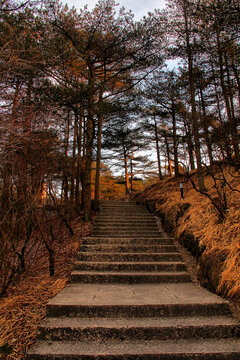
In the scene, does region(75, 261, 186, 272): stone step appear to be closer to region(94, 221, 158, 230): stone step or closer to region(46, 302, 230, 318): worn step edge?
region(46, 302, 230, 318): worn step edge

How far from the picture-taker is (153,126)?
1432 centimetres

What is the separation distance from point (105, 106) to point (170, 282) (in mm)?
4940

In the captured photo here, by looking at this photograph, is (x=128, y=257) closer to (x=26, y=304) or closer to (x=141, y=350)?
(x=26, y=304)

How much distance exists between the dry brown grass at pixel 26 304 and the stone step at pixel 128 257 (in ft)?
1.10

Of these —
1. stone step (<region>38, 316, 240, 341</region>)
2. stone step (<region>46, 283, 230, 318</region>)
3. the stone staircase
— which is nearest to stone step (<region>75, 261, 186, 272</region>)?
the stone staircase

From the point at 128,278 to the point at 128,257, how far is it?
2.37 ft

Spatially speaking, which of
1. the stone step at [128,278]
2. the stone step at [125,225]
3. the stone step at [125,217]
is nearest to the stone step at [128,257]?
the stone step at [128,278]

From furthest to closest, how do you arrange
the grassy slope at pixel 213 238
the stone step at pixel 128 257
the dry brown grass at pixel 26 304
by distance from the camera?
the stone step at pixel 128 257 → the grassy slope at pixel 213 238 → the dry brown grass at pixel 26 304

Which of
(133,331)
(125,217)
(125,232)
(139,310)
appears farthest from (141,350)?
(125,217)

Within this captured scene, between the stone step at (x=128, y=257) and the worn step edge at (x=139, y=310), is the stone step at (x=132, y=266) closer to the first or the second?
the stone step at (x=128, y=257)

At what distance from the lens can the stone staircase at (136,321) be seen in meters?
1.76

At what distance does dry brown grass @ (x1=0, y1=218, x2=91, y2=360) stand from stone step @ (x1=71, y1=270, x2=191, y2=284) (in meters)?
0.26

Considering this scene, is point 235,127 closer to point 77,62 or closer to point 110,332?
point 77,62

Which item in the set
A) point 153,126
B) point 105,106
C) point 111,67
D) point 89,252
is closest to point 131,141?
point 153,126
